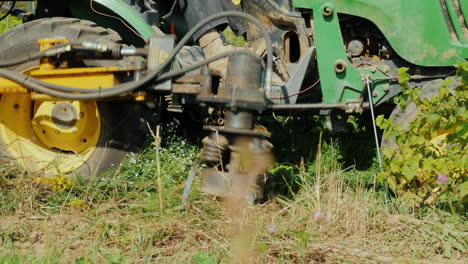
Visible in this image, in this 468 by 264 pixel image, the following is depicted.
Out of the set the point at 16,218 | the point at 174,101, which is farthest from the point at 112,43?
the point at 16,218

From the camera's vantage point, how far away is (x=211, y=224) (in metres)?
3.75

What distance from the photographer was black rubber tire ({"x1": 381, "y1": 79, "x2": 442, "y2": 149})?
4027 mm

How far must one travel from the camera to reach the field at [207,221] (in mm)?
3488

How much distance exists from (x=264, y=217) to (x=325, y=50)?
1133mm

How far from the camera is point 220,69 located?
4254 mm

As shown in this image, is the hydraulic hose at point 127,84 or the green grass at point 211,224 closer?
the green grass at point 211,224

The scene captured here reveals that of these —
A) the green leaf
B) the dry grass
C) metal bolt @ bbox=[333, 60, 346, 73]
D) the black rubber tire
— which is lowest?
the dry grass

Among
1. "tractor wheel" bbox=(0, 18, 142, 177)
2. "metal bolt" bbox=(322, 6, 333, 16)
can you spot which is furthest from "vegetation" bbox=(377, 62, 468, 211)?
"tractor wheel" bbox=(0, 18, 142, 177)

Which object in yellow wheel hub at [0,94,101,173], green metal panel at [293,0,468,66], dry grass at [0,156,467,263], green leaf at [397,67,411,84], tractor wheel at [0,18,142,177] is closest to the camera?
dry grass at [0,156,467,263]

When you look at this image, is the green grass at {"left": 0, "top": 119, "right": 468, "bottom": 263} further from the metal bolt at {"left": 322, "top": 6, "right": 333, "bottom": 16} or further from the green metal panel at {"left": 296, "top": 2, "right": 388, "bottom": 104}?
the metal bolt at {"left": 322, "top": 6, "right": 333, "bottom": 16}

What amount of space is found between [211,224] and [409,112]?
4.76 ft

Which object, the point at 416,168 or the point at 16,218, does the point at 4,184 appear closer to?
the point at 16,218

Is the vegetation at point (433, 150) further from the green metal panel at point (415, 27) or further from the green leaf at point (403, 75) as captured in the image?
the green metal panel at point (415, 27)

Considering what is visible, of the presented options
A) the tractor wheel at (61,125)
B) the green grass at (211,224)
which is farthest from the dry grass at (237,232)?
the tractor wheel at (61,125)
